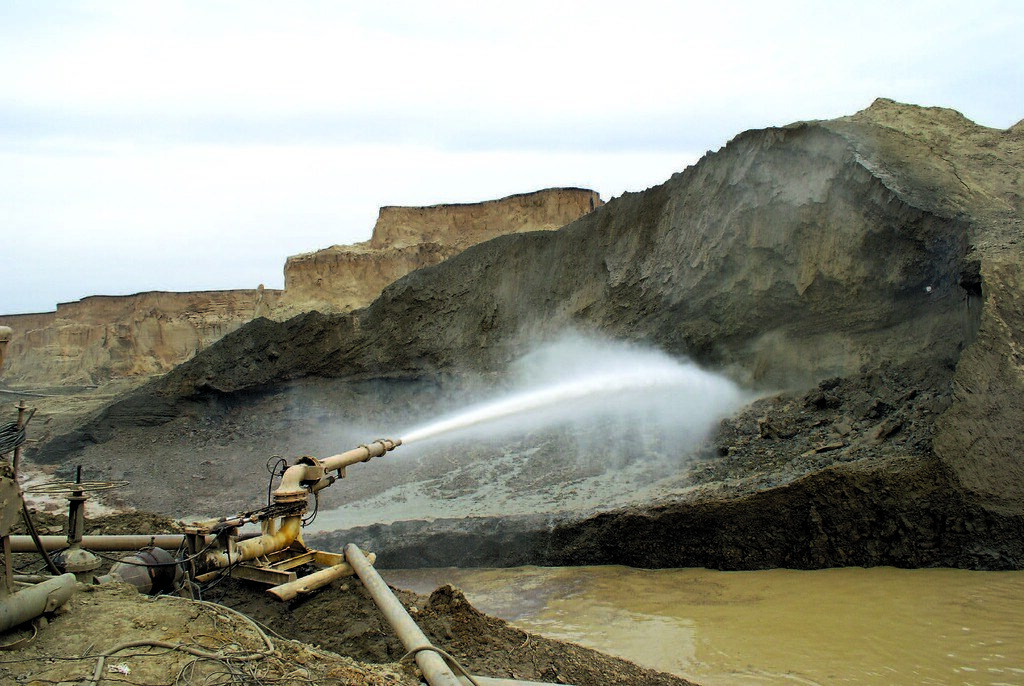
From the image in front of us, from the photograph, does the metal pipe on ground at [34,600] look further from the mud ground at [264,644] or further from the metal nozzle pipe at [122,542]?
the metal nozzle pipe at [122,542]

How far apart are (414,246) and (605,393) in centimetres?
1797

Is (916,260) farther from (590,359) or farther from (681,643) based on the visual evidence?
(681,643)

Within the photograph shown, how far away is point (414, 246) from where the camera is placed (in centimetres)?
3192

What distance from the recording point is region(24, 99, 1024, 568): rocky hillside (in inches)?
358

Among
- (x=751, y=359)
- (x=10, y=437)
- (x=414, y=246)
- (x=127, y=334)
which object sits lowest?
(x=751, y=359)

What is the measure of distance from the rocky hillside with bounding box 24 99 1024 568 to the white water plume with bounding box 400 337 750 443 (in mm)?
439

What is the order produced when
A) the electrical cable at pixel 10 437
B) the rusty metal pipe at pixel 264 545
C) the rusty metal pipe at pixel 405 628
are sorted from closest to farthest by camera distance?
the electrical cable at pixel 10 437, the rusty metal pipe at pixel 405 628, the rusty metal pipe at pixel 264 545

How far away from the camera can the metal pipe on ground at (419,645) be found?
4.47 meters

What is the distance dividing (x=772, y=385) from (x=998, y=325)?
186 inches

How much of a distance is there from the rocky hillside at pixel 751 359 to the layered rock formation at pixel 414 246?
10026mm

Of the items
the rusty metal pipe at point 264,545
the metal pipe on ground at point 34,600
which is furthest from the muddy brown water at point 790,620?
the metal pipe on ground at point 34,600

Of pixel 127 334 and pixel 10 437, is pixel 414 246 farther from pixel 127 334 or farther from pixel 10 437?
pixel 10 437

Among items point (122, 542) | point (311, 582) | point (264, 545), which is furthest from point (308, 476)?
point (122, 542)

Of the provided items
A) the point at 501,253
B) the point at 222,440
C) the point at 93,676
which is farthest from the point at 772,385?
the point at 222,440
